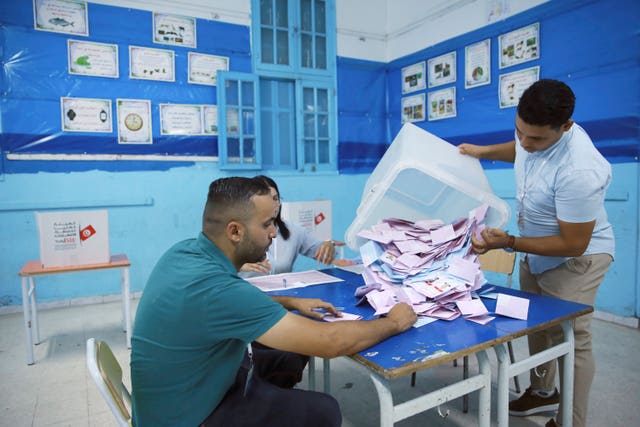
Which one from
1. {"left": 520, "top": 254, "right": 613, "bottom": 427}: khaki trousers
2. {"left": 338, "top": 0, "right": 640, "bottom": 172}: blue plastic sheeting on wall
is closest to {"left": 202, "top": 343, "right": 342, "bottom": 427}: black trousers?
{"left": 520, "top": 254, "right": 613, "bottom": 427}: khaki trousers

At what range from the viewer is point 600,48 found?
3119mm

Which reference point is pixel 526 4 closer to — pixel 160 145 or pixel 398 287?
pixel 398 287

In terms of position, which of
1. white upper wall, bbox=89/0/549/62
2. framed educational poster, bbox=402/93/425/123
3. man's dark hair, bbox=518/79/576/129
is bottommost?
man's dark hair, bbox=518/79/576/129

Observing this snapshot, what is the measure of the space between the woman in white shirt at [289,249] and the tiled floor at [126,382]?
71 cm

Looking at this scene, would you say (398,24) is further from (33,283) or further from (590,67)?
(33,283)

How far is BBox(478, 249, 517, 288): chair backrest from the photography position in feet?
7.55

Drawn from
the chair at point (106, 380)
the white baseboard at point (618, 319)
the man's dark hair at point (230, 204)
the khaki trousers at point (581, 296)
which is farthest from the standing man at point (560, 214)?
the white baseboard at point (618, 319)

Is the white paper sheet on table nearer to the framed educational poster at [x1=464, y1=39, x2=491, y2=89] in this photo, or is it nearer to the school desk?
the school desk

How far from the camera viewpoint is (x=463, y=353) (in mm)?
1138

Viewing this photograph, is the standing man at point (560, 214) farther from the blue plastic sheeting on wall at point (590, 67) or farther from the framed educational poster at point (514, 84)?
the framed educational poster at point (514, 84)

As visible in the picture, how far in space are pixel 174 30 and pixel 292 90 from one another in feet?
4.28

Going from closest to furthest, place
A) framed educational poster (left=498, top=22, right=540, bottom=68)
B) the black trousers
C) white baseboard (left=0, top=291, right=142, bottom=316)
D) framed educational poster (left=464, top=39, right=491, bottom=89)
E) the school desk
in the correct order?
the black trousers
the school desk
framed educational poster (left=498, top=22, right=540, bottom=68)
white baseboard (left=0, top=291, right=142, bottom=316)
framed educational poster (left=464, top=39, right=491, bottom=89)

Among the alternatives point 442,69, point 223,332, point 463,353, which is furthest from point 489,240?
point 442,69

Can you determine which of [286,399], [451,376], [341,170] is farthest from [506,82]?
[286,399]
